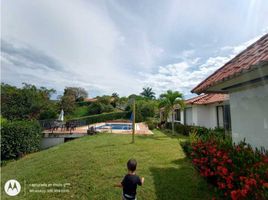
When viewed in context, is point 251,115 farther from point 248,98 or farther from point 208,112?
point 208,112

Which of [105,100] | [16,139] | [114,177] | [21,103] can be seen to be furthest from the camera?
[105,100]

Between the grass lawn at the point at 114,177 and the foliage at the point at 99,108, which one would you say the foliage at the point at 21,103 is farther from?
the grass lawn at the point at 114,177

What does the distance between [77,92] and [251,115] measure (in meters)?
59.0

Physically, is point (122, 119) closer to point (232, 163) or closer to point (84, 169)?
point (84, 169)

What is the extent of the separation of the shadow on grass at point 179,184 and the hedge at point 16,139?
11876 millimetres

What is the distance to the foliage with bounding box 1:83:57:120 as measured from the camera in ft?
93.9

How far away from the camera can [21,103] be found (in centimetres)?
2980

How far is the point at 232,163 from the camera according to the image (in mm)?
3650

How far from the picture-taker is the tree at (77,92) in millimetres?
55500

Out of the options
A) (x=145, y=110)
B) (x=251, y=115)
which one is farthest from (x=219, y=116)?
(x=145, y=110)

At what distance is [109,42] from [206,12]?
694 cm

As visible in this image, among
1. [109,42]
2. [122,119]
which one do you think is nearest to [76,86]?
[122,119]

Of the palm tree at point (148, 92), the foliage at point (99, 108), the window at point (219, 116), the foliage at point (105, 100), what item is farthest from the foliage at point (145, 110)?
the palm tree at point (148, 92)

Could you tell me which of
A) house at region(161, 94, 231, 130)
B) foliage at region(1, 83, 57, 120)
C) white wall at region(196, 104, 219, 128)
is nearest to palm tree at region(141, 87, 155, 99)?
foliage at region(1, 83, 57, 120)
